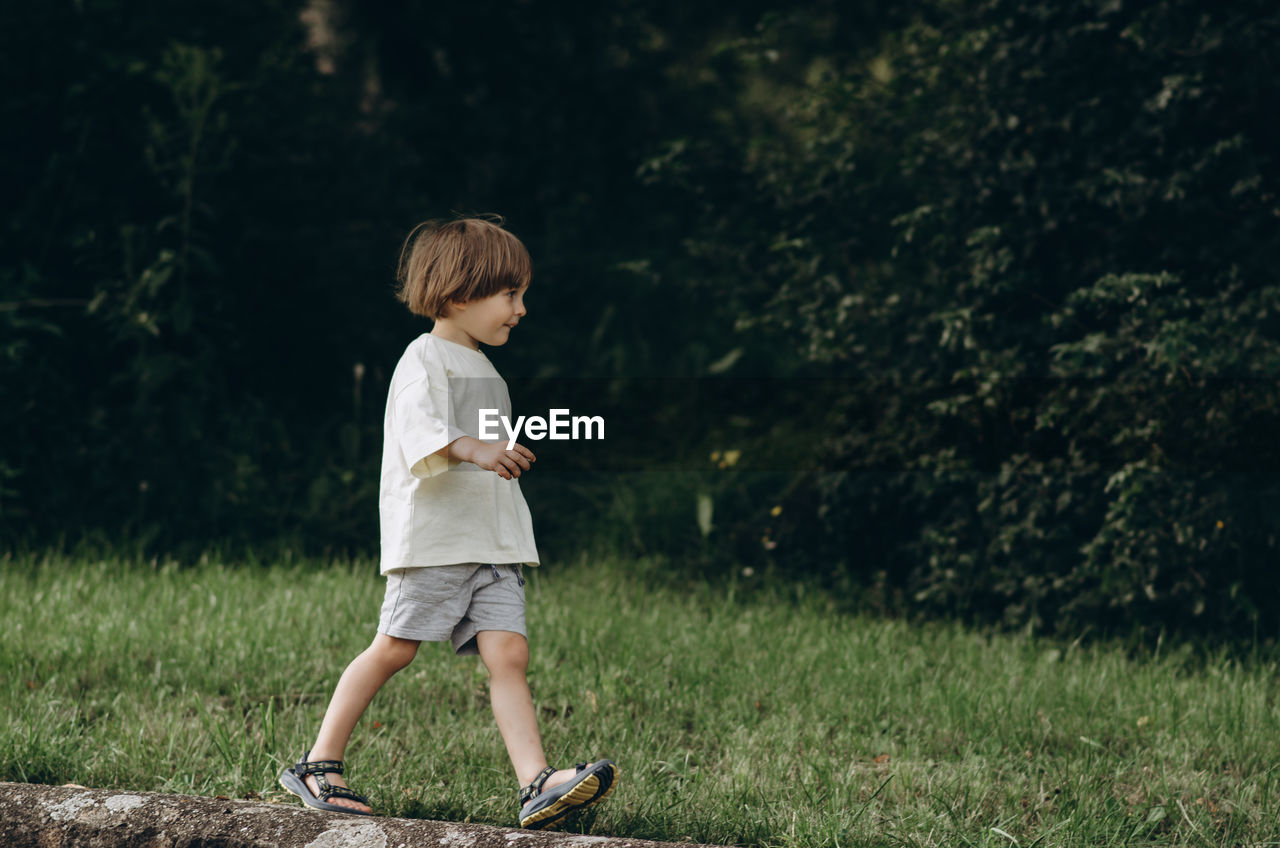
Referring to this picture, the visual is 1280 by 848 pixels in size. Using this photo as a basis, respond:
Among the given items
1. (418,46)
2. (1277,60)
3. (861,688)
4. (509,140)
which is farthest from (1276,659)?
(418,46)

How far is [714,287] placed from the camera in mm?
6508

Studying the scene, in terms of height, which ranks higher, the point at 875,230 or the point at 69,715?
the point at 875,230

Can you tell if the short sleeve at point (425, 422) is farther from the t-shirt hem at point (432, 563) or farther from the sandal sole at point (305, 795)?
the sandal sole at point (305, 795)

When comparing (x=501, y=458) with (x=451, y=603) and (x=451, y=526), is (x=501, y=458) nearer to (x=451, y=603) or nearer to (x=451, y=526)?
(x=451, y=526)

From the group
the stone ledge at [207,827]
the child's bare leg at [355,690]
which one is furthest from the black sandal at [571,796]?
the child's bare leg at [355,690]

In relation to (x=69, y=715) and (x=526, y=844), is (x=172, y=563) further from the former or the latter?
(x=526, y=844)

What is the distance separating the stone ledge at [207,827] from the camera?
7.97 feet

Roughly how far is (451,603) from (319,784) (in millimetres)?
550

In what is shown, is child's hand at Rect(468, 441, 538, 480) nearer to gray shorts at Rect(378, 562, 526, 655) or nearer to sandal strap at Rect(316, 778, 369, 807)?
gray shorts at Rect(378, 562, 526, 655)

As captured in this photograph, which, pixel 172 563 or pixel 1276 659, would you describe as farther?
pixel 172 563

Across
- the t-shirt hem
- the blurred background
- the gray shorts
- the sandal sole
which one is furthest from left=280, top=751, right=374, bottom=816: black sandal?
the blurred background

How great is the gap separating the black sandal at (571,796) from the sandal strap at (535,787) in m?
0.03

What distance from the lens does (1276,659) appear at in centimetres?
470

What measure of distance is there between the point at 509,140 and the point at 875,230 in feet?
11.3
